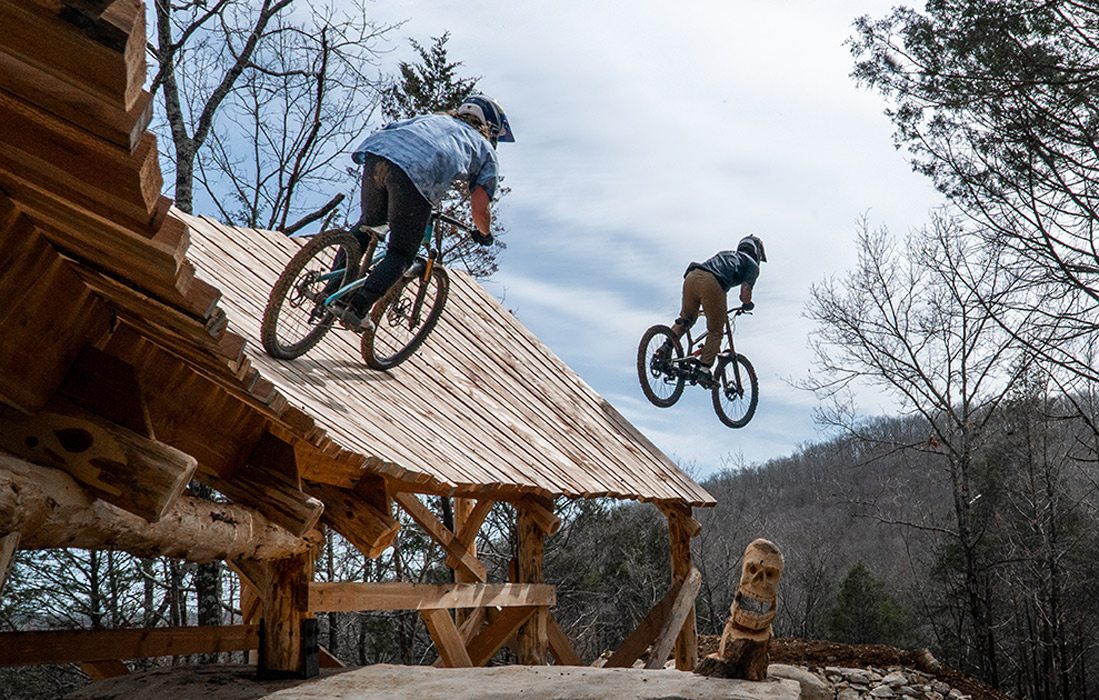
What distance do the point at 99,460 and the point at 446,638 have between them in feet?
17.3

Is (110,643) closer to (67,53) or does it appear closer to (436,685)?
(436,685)

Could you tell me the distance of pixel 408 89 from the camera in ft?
76.3

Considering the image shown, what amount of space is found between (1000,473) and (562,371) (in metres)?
22.0

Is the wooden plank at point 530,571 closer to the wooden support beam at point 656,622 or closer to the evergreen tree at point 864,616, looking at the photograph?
the wooden support beam at point 656,622

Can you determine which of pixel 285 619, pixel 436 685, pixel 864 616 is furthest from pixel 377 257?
pixel 864 616

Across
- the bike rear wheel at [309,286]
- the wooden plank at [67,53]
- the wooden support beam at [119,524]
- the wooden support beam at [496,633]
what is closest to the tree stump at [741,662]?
the wooden support beam at [119,524]

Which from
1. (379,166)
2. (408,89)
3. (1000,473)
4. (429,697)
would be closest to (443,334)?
(379,166)

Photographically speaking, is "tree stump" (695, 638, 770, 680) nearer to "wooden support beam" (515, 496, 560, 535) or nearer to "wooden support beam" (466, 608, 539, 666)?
"wooden support beam" (515, 496, 560, 535)

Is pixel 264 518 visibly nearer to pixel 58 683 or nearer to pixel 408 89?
pixel 58 683

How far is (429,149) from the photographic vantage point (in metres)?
7.73

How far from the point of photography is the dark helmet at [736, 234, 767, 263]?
46.4 feet

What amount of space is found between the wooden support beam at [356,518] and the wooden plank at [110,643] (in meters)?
1.28

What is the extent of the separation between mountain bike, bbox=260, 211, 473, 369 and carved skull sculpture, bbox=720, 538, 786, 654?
390cm

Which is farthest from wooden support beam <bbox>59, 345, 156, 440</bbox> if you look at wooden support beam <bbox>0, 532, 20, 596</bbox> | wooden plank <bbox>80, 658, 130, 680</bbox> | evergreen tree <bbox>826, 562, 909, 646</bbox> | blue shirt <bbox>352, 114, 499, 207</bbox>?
evergreen tree <bbox>826, 562, 909, 646</bbox>
